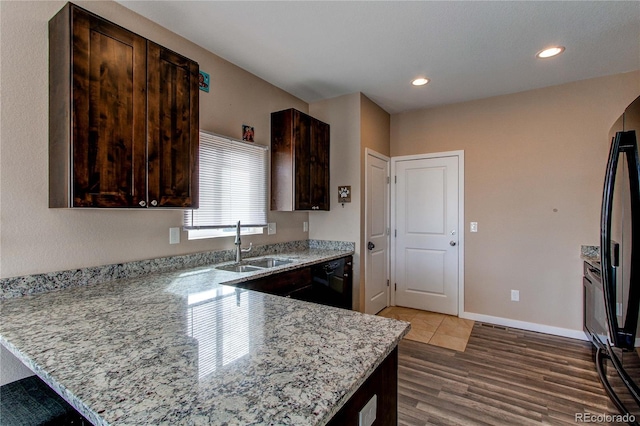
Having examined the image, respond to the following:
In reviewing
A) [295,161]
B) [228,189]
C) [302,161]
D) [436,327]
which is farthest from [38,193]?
[436,327]

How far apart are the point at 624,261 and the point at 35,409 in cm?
268

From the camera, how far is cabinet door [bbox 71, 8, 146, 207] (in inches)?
59.6

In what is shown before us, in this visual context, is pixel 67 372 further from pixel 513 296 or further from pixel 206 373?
pixel 513 296

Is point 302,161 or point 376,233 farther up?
point 302,161

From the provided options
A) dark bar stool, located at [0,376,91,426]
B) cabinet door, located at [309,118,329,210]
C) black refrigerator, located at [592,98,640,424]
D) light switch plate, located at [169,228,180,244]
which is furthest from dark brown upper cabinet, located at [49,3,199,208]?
black refrigerator, located at [592,98,640,424]

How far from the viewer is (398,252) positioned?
13.6ft

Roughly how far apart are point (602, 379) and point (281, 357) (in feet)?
8.24

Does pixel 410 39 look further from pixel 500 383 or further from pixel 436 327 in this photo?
pixel 436 327

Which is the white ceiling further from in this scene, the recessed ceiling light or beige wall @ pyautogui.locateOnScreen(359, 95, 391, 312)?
beige wall @ pyautogui.locateOnScreen(359, 95, 391, 312)

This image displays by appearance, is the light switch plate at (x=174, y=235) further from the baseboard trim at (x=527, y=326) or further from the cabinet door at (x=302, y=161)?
the baseboard trim at (x=527, y=326)

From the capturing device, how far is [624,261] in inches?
63.7

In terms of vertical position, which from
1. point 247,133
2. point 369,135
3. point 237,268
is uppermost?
point 369,135

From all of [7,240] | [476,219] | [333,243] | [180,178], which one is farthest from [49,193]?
[476,219]

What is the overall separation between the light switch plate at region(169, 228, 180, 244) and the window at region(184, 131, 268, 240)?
83 millimetres
